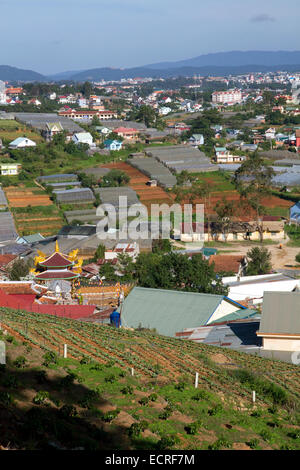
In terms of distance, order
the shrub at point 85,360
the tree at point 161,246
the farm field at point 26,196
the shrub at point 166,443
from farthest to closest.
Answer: the farm field at point 26,196
the tree at point 161,246
the shrub at point 85,360
the shrub at point 166,443

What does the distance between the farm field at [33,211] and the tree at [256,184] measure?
8.76 m

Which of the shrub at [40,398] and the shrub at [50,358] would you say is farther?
the shrub at [50,358]

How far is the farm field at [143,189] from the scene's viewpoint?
33.8 metres

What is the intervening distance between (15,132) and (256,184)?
24.3 metres

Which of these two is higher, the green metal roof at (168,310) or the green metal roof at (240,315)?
the green metal roof at (168,310)

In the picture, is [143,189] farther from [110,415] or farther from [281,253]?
[110,415]

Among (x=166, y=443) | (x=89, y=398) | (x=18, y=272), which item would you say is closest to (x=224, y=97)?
(x=18, y=272)

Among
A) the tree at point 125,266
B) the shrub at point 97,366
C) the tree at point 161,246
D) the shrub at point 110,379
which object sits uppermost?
the shrub at point 110,379

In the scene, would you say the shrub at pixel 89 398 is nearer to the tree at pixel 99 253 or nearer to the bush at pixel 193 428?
the bush at pixel 193 428

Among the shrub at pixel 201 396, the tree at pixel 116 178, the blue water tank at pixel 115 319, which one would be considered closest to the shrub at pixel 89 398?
the shrub at pixel 201 396

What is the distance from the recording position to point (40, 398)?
22.0 feet

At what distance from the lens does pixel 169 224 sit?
2798 centimetres

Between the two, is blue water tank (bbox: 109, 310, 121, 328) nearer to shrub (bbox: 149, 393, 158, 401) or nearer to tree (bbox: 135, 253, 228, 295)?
tree (bbox: 135, 253, 228, 295)
